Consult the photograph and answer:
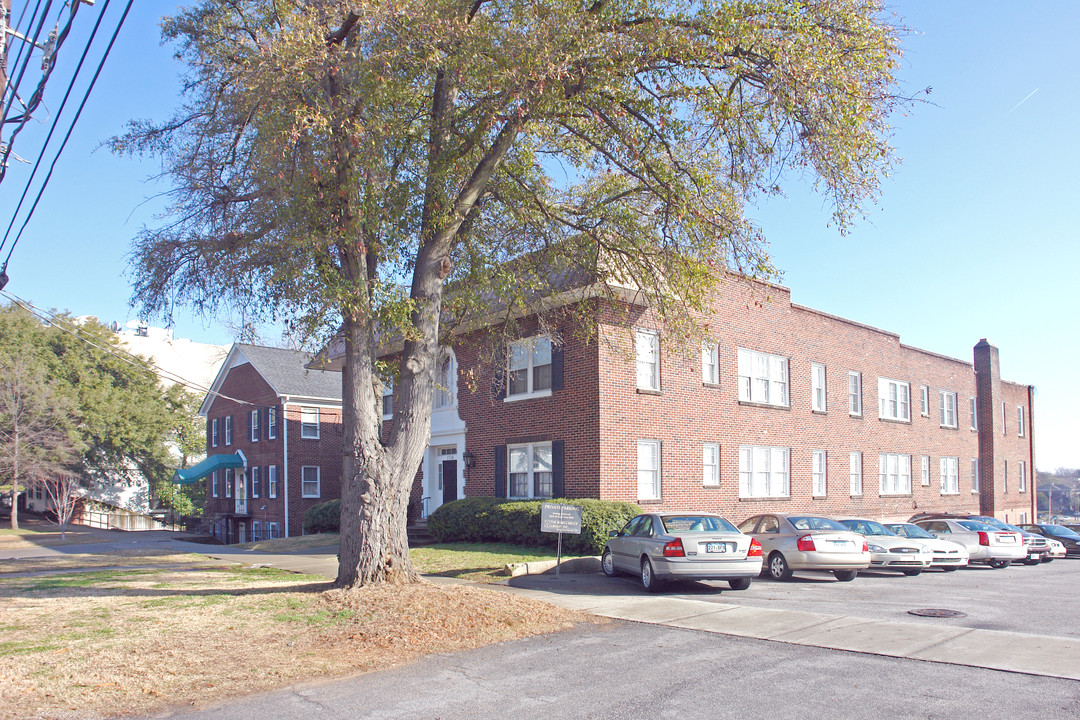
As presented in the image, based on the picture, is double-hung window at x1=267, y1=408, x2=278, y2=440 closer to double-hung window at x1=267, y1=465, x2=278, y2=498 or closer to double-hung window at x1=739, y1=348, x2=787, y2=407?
double-hung window at x1=267, y1=465, x2=278, y2=498

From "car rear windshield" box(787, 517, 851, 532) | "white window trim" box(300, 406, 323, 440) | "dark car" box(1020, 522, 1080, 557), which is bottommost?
"dark car" box(1020, 522, 1080, 557)

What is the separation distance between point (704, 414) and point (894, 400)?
12874 mm

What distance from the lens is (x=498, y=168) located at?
13.4 meters

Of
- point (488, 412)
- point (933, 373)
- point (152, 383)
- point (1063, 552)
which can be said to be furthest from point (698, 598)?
point (152, 383)

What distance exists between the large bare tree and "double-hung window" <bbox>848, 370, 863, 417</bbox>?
17.7 m

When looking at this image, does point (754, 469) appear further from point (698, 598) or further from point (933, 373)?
point (933, 373)

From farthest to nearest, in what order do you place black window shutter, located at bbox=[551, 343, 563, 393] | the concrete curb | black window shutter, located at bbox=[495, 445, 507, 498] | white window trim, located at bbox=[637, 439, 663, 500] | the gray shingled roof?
the gray shingled roof, black window shutter, located at bbox=[495, 445, 507, 498], black window shutter, located at bbox=[551, 343, 563, 393], white window trim, located at bbox=[637, 439, 663, 500], the concrete curb

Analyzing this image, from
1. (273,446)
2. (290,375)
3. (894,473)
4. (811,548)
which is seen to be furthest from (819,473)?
(290,375)

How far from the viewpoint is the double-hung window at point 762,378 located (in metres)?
24.4

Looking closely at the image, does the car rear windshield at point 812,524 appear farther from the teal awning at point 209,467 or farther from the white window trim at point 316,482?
the teal awning at point 209,467

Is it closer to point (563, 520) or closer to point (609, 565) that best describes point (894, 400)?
point (609, 565)

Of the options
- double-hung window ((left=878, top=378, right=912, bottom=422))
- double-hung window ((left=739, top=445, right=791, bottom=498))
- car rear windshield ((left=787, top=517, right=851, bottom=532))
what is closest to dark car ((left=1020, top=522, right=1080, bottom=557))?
double-hung window ((left=878, top=378, right=912, bottom=422))

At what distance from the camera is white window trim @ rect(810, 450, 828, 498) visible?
2674 centimetres

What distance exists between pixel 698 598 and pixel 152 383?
43482mm
